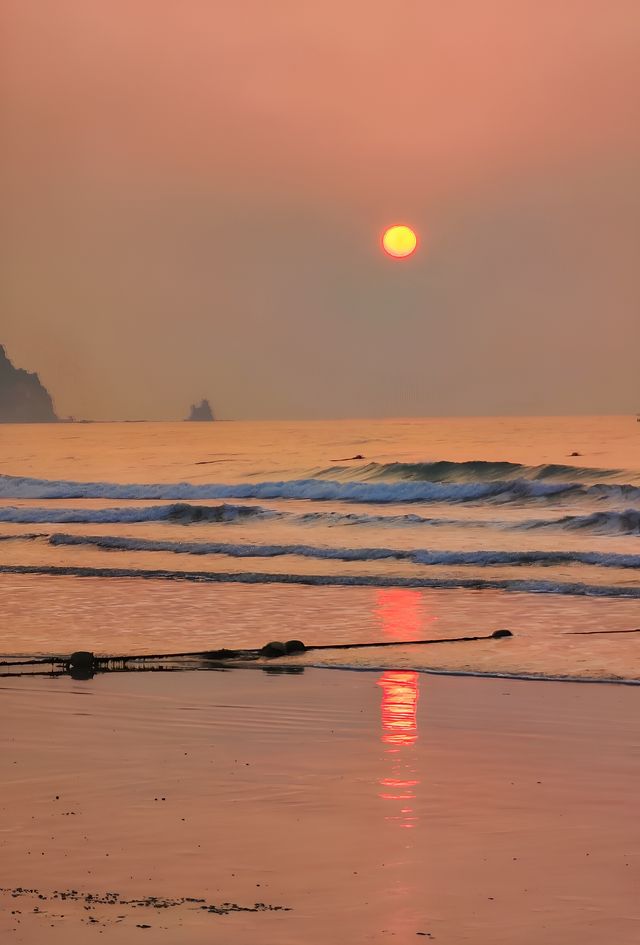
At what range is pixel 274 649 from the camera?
627 inches

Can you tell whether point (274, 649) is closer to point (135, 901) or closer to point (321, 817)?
point (321, 817)

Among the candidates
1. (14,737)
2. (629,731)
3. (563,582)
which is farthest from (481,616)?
(14,737)

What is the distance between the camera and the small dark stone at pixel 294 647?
1608cm

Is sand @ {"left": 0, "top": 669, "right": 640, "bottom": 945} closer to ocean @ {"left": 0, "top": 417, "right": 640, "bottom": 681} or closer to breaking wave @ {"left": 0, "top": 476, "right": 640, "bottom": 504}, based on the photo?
ocean @ {"left": 0, "top": 417, "right": 640, "bottom": 681}

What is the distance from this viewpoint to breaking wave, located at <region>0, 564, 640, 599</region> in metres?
23.9

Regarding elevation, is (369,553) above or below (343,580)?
above

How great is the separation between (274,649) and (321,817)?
7.54 meters

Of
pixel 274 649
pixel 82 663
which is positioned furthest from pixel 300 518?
pixel 82 663

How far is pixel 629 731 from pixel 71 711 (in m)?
5.08

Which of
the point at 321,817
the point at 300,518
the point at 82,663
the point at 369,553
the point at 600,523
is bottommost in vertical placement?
the point at 321,817

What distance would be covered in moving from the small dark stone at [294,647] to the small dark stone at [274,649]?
6cm

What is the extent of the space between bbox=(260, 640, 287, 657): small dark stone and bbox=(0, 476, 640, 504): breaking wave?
129 ft

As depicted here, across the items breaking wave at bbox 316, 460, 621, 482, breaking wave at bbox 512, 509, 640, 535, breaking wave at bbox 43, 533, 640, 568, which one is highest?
breaking wave at bbox 316, 460, 621, 482

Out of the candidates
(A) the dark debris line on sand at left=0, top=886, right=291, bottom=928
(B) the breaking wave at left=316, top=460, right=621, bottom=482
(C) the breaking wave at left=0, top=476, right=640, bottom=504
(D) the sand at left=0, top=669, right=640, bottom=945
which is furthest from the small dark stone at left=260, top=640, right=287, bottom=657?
(B) the breaking wave at left=316, top=460, right=621, bottom=482
